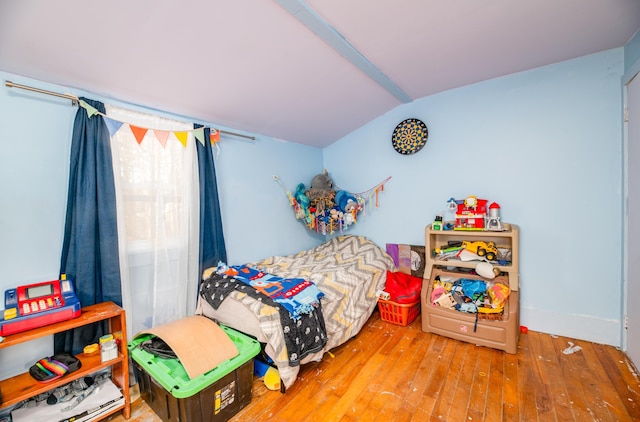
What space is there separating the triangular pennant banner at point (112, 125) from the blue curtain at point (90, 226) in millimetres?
24

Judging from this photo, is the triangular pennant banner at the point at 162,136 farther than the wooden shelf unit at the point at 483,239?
No

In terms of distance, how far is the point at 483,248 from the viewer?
235cm

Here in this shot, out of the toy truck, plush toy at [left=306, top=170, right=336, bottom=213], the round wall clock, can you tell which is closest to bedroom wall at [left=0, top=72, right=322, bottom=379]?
plush toy at [left=306, top=170, right=336, bottom=213]

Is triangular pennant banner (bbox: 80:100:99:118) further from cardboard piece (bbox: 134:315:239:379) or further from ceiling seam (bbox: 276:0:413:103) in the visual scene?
cardboard piece (bbox: 134:315:239:379)

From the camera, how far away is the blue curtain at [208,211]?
7.43 ft

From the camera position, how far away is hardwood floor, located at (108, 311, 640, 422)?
1489mm

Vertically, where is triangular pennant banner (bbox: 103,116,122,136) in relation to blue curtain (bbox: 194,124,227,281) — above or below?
above

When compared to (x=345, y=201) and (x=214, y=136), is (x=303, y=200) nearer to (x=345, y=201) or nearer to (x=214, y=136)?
(x=345, y=201)

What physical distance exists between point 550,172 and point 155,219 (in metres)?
3.36

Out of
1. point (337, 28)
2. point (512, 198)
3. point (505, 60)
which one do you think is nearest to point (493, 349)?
point (512, 198)

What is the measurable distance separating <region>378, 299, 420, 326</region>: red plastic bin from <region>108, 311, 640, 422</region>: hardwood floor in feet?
1.12

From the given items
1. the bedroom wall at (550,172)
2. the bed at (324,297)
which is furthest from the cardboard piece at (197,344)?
the bedroom wall at (550,172)

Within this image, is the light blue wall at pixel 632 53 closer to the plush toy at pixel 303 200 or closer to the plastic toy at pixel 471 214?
the plastic toy at pixel 471 214

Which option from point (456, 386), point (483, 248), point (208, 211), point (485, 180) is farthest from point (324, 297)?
point (485, 180)
